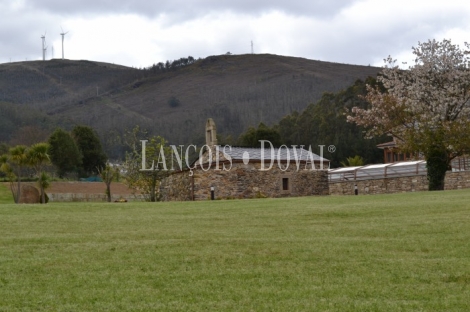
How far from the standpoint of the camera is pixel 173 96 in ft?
536

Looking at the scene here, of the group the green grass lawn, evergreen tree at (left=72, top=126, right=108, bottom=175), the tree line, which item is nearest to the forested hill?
evergreen tree at (left=72, top=126, right=108, bottom=175)

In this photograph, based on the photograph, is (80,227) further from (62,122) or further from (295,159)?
(62,122)

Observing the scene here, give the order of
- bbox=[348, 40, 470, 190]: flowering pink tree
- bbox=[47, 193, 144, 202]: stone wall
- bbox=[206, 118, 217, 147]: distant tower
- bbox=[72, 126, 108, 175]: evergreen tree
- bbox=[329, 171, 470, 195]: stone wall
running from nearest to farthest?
bbox=[348, 40, 470, 190]: flowering pink tree → bbox=[329, 171, 470, 195]: stone wall → bbox=[206, 118, 217, 147]: distant tower → bbox=[47, 193, 144, 202]: stone wall → bbox=[72, 126, 108, 175]: evergreen tree

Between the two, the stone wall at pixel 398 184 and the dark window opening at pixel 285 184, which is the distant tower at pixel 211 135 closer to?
the dark window opening at pixel 285 184

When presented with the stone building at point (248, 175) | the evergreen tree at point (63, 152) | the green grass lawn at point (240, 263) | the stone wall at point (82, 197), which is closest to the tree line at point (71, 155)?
the evergreen tree at point (63, 152)

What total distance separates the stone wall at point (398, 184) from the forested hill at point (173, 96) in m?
60.2

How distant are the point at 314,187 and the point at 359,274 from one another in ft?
113

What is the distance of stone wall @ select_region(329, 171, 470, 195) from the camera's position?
39000 millimetres

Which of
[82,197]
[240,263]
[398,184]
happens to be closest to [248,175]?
[398,184]

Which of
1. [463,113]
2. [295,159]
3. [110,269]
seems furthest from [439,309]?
[295,159]

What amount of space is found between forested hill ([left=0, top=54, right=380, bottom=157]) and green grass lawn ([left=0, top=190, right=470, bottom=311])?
86324 millimetres

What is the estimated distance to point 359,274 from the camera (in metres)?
10.8

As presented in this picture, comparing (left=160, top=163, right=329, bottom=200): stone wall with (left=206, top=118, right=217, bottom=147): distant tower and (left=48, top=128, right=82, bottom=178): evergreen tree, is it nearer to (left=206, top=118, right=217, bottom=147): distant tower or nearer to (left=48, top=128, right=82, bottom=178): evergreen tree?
(left=206, top=118, right=217, bottom=147): distant tower

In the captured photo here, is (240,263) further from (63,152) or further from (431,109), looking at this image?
(63,152)
